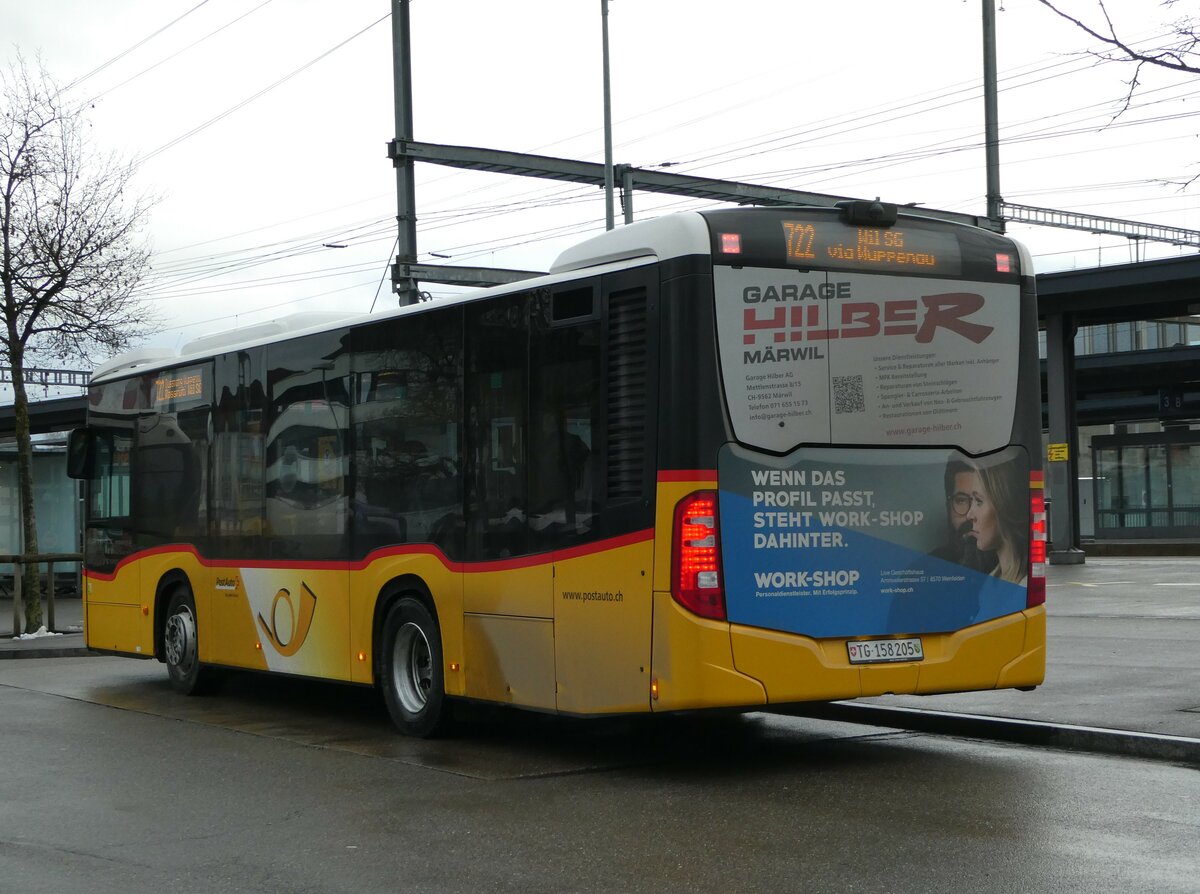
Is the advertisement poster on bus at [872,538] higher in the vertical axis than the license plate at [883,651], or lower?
higher

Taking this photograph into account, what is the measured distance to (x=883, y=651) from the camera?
8883 millimetres

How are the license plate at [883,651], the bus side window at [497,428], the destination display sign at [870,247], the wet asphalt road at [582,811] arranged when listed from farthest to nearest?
the bus side window at [497,428]
the destination display sign at [870,247]
the license plate at [883,651]
the wet asphalt road at [582,811]

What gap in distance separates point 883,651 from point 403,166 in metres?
12.6

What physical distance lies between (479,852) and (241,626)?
6.56 m

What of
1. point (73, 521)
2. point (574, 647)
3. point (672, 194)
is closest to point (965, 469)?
point (574, 647)

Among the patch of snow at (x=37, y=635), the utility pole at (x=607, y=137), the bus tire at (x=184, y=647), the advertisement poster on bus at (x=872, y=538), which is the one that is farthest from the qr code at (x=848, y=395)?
the patch of snow at (x=37, y=635)

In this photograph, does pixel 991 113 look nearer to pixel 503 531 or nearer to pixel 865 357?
pixel 865 357

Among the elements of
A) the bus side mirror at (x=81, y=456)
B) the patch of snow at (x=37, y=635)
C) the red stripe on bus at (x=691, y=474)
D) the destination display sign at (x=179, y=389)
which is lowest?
the patch of snow at (x=37, y=635)

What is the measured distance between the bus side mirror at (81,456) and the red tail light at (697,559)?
892 centimetres

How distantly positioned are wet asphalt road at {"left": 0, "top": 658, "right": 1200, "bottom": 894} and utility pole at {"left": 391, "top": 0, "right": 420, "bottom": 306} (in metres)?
8.83

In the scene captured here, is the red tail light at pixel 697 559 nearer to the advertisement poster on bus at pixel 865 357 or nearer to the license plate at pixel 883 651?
the advertisement poster on bus at pixel 865 357

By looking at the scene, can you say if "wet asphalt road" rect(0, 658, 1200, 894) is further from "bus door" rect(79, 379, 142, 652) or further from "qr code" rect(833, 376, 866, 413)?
"bus door" rect(79, 379, 142, 652)

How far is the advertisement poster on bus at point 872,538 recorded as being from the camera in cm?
858

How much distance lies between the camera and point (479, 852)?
6.86 m
